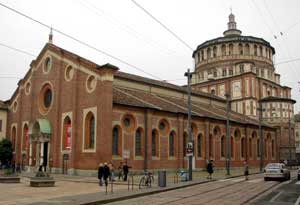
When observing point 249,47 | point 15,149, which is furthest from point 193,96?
point 15,149

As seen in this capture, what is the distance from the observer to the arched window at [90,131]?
3588 cm

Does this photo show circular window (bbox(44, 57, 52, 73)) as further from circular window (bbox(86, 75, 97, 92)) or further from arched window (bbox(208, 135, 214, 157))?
arched window (bbox(208, 135, 214, 157))

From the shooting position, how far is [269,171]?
3039cm

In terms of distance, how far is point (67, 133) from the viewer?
38.8 meters

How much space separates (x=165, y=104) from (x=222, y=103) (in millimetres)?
23966

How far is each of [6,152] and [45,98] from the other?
28.1ft

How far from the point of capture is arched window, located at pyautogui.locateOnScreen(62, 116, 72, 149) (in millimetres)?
37969

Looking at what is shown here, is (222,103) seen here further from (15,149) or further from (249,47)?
(15,149)

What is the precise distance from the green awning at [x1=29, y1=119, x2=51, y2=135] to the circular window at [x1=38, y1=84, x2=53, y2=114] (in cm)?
168

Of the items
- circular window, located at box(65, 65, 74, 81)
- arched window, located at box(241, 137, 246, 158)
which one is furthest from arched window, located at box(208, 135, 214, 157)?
circular window, located at box(65, 65, 74, 81)

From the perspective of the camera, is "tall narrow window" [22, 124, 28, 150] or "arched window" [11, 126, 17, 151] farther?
"arched window" [11, 126, 17, 151]

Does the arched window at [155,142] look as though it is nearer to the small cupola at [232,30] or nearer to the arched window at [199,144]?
the arched window at [199,144]

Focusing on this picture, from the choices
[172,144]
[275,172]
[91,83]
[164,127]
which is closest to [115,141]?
[91,83]

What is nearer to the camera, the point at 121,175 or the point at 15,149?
the point at 121,175
